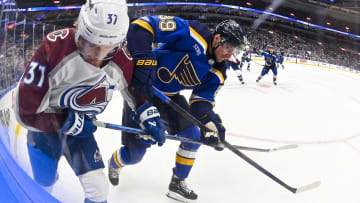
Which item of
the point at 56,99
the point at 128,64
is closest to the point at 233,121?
the point at 128,64

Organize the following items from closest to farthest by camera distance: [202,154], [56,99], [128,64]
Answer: [56,99] → [128,64] → [202,154]

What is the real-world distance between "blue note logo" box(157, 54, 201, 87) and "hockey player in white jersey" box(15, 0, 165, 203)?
24.0 inches

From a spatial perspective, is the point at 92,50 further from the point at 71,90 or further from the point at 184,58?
the point at 184,58

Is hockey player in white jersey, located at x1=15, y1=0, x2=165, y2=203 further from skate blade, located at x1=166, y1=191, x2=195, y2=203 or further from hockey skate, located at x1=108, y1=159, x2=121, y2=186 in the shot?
skate blade, located at x1=166, y1=191, x2=195, y2=203

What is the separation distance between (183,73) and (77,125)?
775mm

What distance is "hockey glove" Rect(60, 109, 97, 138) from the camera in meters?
0.77

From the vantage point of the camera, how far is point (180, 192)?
153 centimetres

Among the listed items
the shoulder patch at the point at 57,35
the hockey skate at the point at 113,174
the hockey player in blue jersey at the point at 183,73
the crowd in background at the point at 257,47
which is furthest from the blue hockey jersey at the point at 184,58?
the shoulder patch at the point at 57,35

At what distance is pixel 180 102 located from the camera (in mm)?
1628

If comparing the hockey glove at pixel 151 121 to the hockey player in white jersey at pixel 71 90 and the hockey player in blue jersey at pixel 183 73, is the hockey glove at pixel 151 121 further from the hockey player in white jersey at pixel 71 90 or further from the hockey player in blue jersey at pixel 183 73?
the hockey player in white jersey at pixel 71 90

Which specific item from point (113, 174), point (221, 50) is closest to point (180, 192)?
point (113, 174)

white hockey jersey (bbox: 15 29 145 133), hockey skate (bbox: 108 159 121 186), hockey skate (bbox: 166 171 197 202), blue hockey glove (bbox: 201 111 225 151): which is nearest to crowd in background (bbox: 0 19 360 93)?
white hockey jersey (bbox: 15 29 145 133)

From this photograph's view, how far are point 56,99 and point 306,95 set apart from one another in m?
4.18

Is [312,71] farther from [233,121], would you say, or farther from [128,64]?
[128,64]
